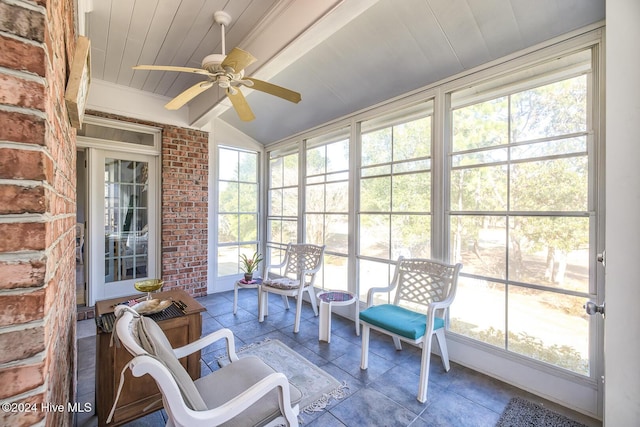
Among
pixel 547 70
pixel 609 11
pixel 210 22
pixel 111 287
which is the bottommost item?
pixel 111 287

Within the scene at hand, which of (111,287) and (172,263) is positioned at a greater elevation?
(172,263)

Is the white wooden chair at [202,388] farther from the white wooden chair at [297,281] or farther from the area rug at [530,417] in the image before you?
the white wooden chair at [297,281]

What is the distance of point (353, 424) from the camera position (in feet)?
5.75

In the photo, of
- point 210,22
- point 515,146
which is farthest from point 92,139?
point 515,146

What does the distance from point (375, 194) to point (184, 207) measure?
268 cm

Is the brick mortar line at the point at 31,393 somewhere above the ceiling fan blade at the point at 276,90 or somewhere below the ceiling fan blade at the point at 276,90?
below

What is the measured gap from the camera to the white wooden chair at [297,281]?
126 inches

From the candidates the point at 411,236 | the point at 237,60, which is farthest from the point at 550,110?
the point at 237,60

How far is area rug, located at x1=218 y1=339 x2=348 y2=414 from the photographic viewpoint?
1966 millimetres

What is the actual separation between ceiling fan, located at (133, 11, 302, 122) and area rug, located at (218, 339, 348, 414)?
213cm

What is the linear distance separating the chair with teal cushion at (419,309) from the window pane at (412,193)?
0.54 m

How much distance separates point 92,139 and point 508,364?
16.0ft

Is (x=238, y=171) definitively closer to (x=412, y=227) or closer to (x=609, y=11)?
(x=412, y=227)

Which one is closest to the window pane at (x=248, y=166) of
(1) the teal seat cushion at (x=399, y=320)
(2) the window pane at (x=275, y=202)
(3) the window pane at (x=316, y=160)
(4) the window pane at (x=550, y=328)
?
(2) the window pane at (x=275, y=202)
